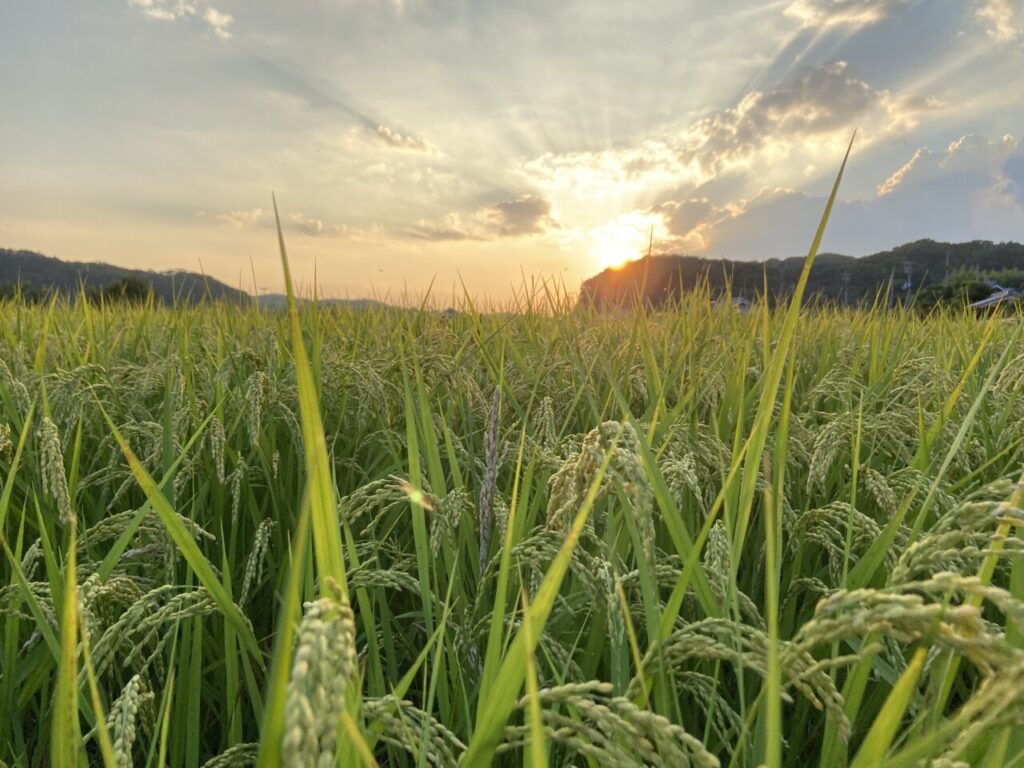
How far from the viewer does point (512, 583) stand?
1475 millimetres

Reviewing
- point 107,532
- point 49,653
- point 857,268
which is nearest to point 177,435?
point 107,532

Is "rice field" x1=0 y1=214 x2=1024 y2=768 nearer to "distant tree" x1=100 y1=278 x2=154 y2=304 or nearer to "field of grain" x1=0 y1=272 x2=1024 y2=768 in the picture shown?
"field of grain" x1=0 y1=272 x2=1024 y2=768

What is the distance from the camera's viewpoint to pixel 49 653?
1.41 metres

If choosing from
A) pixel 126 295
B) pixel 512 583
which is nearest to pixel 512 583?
pixel 512 583

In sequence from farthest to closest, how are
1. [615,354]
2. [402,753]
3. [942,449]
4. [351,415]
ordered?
[615,354] < [351,415] < [942,449] < [402,753]

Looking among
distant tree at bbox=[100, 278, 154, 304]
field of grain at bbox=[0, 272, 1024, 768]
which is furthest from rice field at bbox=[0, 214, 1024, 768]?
distant tree at bbox=[100, 278, 154, 304]

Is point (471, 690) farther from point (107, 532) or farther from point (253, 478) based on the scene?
point (253, 478)

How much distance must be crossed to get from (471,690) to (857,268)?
50375 mm

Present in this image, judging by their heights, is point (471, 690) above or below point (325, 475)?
below

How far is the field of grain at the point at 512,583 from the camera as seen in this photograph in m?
0.69

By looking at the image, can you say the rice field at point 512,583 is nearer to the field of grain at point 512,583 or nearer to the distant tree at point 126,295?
the field of grain at point 512,583

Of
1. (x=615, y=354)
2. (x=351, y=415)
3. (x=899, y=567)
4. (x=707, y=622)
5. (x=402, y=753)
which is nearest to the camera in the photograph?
(x=899, y=567)

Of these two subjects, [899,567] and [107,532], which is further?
[107,532]

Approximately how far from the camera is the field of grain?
27.0 inches
